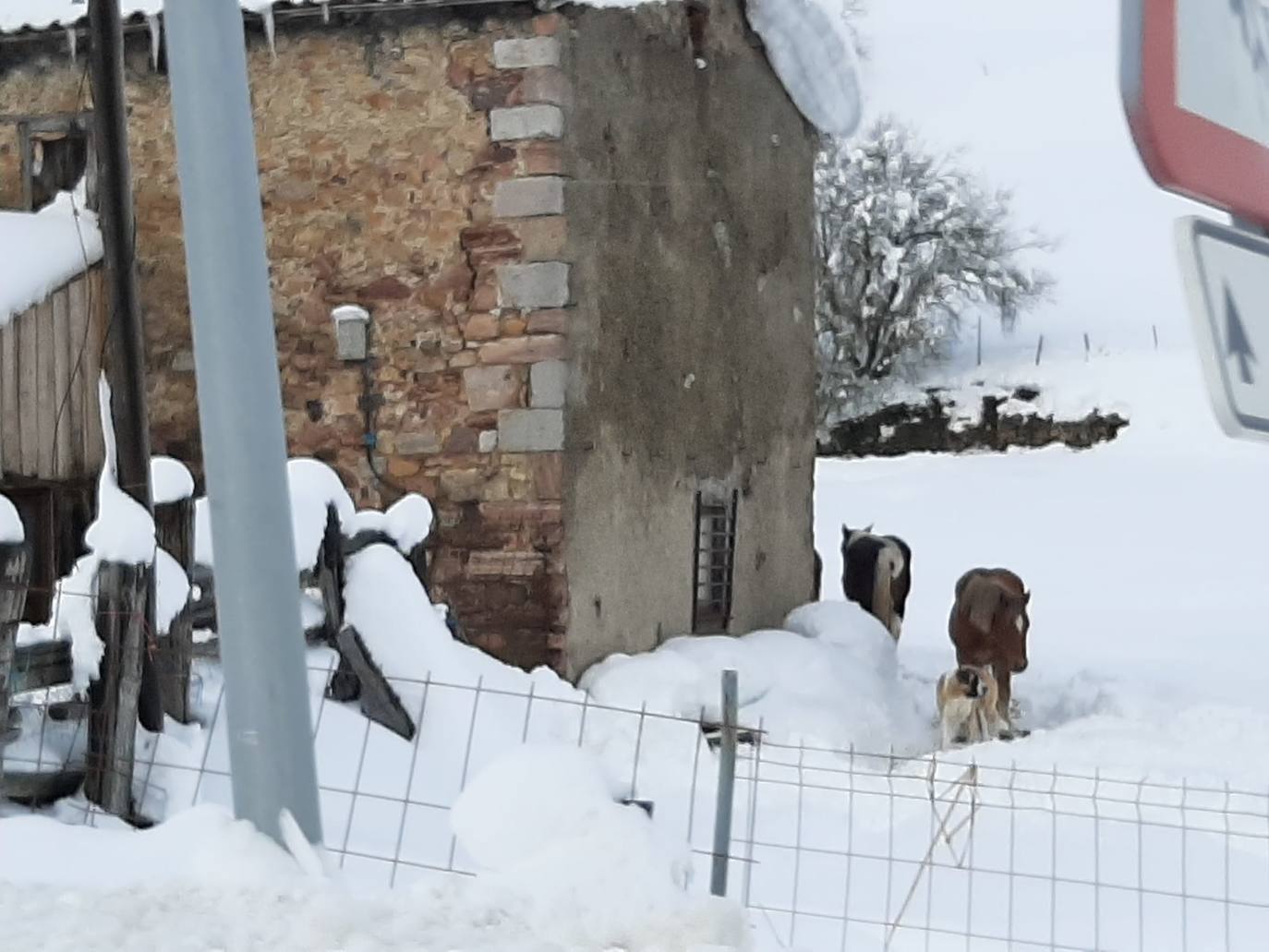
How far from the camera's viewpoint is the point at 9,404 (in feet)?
31.0

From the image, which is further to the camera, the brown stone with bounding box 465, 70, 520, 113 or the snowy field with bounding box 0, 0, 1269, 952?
the brown stone with bounding box 465, 70, 520, 113

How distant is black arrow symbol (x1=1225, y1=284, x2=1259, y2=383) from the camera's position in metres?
1.75

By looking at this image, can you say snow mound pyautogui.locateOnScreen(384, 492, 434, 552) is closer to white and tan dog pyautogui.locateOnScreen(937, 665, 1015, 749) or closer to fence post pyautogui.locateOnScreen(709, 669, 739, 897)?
fence post pyautogui.locateOnScreen(709, 669, 739, 897)

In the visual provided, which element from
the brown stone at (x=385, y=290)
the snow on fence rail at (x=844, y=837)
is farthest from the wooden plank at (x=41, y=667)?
the brown stone at (x=385, y=290)

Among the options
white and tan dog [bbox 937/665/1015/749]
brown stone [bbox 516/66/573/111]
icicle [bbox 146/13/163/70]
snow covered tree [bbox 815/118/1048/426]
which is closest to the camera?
brown stone [bbox 516/66/573/111]

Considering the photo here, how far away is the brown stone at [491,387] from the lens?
10.6m

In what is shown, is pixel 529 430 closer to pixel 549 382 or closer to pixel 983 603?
pixel 549 382

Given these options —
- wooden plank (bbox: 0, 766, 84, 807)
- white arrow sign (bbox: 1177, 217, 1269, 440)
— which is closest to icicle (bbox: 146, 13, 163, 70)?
wooden plank (bbox: 0, 766, 84, 807)

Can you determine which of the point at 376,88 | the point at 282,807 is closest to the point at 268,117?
the point at 376,88

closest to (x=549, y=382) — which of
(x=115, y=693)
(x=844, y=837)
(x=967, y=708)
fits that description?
(x=967, y=708)

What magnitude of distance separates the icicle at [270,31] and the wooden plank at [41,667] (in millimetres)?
5904

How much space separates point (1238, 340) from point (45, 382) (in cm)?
877

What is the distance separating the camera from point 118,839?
4.79 meters

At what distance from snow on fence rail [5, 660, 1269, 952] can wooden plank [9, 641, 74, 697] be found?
23 cm
